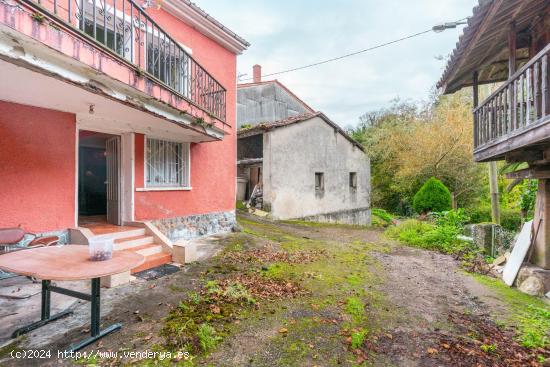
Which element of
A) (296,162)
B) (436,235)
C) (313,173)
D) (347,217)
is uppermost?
(296,162)

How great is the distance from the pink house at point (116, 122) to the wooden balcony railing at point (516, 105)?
530 centimetres

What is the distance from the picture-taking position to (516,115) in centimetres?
458

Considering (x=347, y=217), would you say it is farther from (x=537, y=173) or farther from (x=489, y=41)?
(x=489, y=41)

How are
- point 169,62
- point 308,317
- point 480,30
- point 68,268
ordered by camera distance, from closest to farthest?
point 68,268 → point 308,317 → point 480,30 → point 169,62

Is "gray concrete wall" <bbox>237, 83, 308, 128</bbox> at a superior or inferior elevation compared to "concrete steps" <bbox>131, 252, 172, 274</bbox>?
superior

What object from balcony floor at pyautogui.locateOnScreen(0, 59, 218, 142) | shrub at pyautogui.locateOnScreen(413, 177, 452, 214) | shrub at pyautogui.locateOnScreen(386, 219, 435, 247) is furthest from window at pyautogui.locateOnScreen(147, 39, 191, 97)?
shrub at pyautogui.locateOnScreen(413, 177, 452, 214)

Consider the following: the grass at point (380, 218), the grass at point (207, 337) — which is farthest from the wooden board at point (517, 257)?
the grass at point (380, 218)

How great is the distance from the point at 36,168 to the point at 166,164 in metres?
3.17

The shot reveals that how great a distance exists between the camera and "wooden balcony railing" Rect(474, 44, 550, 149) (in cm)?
368

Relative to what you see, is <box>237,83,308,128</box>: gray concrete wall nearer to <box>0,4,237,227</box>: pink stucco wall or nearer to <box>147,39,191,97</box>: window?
<box>0,4,237,227</box>: pink stucco wall

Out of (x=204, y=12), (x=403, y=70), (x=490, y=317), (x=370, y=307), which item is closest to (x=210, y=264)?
(x=370, y=307)

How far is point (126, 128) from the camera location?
6.48 meters

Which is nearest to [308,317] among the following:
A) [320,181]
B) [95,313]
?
[95,313]

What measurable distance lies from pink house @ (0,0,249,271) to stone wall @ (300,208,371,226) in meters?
6.39
